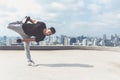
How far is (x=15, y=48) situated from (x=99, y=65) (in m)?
9.35

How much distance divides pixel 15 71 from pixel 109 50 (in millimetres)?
11656

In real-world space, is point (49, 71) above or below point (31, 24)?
below

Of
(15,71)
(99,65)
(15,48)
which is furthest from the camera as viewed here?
(15,48)

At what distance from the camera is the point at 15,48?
76.7ft

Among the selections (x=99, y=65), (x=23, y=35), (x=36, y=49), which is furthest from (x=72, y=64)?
(x=36, y=49)

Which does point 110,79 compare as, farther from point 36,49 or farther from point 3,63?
point 36,49

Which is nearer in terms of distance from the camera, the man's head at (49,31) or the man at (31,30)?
the man's head at (49,31)

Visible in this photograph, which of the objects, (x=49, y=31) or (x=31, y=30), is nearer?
(x=49, y=31)

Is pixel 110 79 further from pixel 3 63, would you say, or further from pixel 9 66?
pixel 3 63

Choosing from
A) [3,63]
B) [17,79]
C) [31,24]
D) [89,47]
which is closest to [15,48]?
[89,47]

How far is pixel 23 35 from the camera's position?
14547 millimetres

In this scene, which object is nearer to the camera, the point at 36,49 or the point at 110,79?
the point at 110,79

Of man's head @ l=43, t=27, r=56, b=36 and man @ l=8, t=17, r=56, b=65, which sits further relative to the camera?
man @ l=8, t=17, r=56, b=65

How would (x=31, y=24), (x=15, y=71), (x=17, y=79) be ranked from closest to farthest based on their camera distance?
(x=17, y=79) → (x=15, y=71) → (x=31, y=24)
